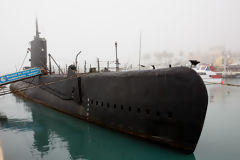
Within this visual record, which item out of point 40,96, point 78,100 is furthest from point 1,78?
point 78,100

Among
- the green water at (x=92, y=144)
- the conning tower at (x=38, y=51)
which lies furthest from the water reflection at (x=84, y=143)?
the conning tower at (x=38, y=51)

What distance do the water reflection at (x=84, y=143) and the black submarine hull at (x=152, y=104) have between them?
32 centimetres

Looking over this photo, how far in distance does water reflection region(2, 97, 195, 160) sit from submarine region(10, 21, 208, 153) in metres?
0.31

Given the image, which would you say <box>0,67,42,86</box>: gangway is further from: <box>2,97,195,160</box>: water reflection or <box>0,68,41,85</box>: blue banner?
<box>2,97,195,160</box>: water reflection

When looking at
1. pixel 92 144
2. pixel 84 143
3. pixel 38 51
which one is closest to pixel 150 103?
pixel 92 144

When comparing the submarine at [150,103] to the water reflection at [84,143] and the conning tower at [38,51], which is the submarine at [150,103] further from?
the conning tower at [38,51]

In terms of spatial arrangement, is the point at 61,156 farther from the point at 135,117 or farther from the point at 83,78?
the point at 83,78

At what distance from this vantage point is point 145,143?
684 centimetres

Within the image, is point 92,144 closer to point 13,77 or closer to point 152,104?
point 152,104

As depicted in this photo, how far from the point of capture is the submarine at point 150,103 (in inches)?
224

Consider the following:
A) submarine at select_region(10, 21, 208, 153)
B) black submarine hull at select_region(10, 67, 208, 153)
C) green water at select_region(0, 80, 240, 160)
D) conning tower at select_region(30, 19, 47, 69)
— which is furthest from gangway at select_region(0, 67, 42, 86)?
black submarine hull at select_region(10, 67, 208, 153)

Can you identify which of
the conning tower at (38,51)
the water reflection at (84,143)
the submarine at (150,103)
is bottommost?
the water reflection at (84,143)

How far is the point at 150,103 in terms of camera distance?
6.51 metres

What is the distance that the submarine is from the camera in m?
5.70
